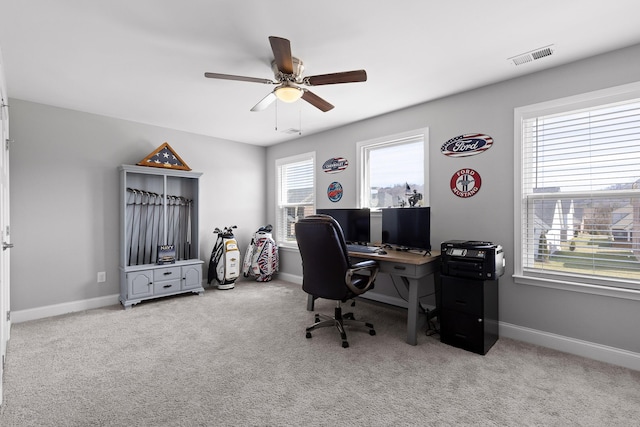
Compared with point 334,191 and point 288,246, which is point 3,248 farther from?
point 288,246

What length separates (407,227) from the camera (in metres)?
3.34

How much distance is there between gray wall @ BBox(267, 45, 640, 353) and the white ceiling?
155mm

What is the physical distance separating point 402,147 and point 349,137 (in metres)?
0.87

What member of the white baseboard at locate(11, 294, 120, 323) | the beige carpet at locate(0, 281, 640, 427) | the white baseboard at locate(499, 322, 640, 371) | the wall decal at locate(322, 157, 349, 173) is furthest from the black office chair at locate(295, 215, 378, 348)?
the white baseboard at locate(11, 294, 120, 323)

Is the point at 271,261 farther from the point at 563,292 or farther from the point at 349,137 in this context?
the point at 563,292

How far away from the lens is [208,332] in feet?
9.96

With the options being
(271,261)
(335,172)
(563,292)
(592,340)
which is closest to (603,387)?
(592,340)

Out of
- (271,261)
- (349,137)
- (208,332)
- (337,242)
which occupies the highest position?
(349,137)

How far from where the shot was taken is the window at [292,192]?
507 centimetres

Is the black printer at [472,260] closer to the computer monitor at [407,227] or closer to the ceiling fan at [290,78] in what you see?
the computer monitor at [407,227]

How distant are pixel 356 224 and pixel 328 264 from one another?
135 centimetres

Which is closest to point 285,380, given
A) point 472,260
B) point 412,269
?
point 412,269

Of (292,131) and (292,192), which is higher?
(292,131)

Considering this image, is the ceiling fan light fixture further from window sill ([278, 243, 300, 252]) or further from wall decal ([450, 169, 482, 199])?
window sill ([278, 243, 300, 252])
